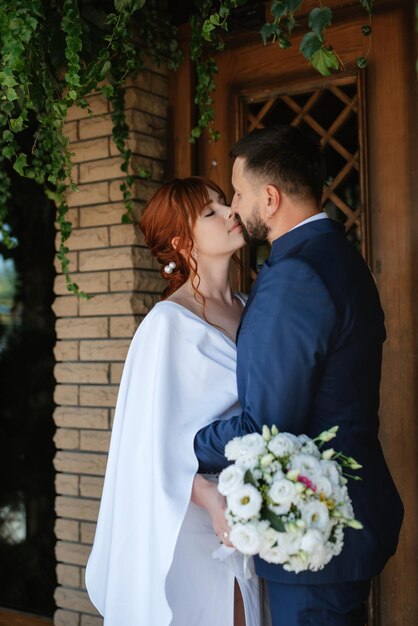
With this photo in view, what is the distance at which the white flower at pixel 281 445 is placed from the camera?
185 centimetres

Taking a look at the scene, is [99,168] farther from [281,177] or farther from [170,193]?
[281,177]

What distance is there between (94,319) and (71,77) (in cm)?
123

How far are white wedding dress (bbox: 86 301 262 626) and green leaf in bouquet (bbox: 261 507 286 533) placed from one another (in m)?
0.56

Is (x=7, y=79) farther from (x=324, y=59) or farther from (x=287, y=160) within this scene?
(x=324, y=59)

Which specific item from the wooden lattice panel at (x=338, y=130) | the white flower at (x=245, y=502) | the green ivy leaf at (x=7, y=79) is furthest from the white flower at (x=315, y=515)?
the green ivy leaf at (x=7, y=79)

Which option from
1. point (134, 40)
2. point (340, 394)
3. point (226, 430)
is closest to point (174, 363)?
point (226, 430)

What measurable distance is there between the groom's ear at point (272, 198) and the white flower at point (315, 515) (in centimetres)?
88

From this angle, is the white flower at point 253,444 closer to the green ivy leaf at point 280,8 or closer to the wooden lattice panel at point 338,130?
the green ivy leaf at point 280,8

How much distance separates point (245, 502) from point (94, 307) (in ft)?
6.40

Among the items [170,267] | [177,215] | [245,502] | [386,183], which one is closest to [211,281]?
[170,267]

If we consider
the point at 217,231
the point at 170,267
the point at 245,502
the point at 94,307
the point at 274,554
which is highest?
the point at 217,231

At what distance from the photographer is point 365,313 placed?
2.16 metres

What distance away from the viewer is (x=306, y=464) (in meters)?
1.85

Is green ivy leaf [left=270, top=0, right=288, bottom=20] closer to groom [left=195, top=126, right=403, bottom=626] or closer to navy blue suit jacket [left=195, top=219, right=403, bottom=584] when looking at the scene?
groom [left=195, top=126, right=403, bottom=626]
